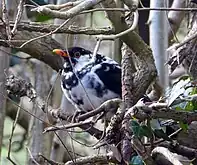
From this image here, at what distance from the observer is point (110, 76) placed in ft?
6.02

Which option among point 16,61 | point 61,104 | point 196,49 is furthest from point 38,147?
point 16,61

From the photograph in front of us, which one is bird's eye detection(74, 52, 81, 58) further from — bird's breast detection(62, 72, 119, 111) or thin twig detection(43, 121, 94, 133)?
thin twig detection(43, 121, 94, 133)

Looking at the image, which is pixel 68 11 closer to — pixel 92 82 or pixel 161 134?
pixel 161 134

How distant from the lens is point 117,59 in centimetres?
214

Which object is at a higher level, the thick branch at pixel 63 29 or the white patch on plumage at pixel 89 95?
the thick branch at pixel 63 29

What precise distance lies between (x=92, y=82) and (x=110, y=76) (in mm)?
62

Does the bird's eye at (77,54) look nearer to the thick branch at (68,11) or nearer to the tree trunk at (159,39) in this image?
the tree trunk at (159,39)

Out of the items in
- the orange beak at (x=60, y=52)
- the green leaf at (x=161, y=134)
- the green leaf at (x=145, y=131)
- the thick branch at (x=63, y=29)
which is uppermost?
the thick branch at (x=63, y=29)

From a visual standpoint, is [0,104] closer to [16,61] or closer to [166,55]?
[166,55]

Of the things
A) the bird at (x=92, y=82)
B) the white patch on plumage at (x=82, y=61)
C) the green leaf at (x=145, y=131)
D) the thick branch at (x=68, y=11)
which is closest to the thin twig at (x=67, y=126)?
the green leaf at (x=145, y=131)

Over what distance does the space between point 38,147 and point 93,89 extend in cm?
37

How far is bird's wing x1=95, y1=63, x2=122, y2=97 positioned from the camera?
1.82 m

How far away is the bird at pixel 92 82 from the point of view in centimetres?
182

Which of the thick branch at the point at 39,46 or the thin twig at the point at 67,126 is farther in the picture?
the thick branch at the point at 39,46
